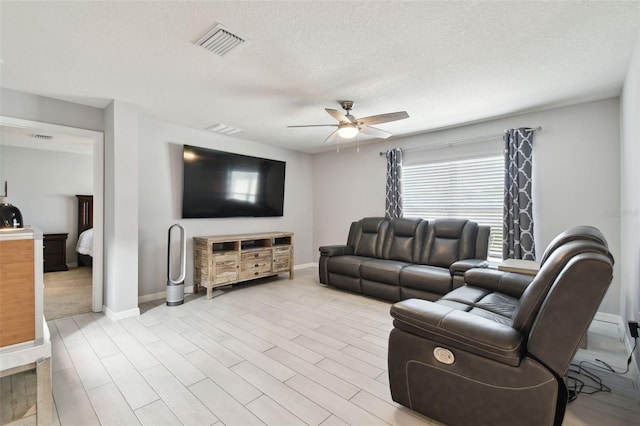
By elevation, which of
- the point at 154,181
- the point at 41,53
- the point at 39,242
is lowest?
the point at 39,242

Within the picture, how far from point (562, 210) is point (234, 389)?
4.00 m

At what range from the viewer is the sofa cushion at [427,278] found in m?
3.43

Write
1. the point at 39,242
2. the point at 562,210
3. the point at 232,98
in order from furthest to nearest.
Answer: the point at 562,210, the point at 232,98, the point at 39,242

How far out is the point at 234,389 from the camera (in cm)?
201

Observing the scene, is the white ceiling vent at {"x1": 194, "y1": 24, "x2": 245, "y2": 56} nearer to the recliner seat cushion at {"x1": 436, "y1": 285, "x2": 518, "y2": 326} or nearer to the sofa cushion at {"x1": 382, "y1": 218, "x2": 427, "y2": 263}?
the recliner seat cushion at {"x1": 436, "y1": 285, "x2": 518, "y2": 326}

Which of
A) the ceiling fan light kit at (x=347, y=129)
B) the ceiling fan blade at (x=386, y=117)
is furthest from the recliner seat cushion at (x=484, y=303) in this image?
the ceiling fan light kit at (x=347, y=129)

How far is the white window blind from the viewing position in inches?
160

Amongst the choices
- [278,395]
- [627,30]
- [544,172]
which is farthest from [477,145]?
[278,395]

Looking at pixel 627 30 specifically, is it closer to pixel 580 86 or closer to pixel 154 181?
pixel 580 86

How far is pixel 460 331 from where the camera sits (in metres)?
1.52

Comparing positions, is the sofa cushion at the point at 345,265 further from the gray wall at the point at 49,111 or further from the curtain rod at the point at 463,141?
the gray wall at the point at 49,111

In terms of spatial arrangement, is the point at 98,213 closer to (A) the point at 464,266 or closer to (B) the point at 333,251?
(B) the point at 333,251

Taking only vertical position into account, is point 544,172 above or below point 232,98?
below

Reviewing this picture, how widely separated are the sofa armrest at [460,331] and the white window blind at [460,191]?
2921 mm
